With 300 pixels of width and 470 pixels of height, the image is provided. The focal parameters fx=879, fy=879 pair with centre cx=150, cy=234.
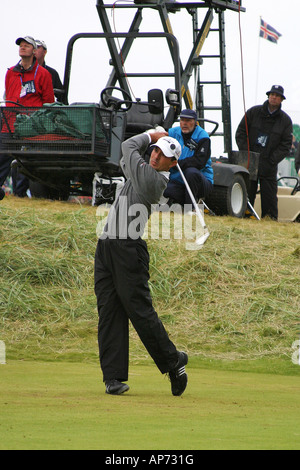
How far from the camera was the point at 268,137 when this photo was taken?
12.8 metres

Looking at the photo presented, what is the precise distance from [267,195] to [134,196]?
7.63 metres

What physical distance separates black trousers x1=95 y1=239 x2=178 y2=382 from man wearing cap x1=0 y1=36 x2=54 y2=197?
5.36m

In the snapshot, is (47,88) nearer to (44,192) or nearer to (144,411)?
(44,192)

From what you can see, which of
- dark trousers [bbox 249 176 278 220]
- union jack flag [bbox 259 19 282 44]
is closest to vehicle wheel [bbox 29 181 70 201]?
dark trousers [bbox 249 176 278 220]

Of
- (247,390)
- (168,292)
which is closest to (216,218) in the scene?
(168,292)

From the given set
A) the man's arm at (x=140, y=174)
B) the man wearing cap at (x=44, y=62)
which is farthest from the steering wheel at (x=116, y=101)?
the man's arm at (x=140, y=174)

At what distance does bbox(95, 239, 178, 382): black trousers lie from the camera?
5492 millimetres

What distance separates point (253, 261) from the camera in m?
9.73

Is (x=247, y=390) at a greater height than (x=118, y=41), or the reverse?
(x=118, y=41)

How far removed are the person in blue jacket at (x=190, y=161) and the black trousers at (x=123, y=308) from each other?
198 inches

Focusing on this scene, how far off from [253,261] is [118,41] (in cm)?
385

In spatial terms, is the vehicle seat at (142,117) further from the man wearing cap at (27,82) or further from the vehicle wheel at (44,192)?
the vehicle wheel at (44,192)

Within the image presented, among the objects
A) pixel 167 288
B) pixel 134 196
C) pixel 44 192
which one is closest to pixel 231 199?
pixel 44 192
